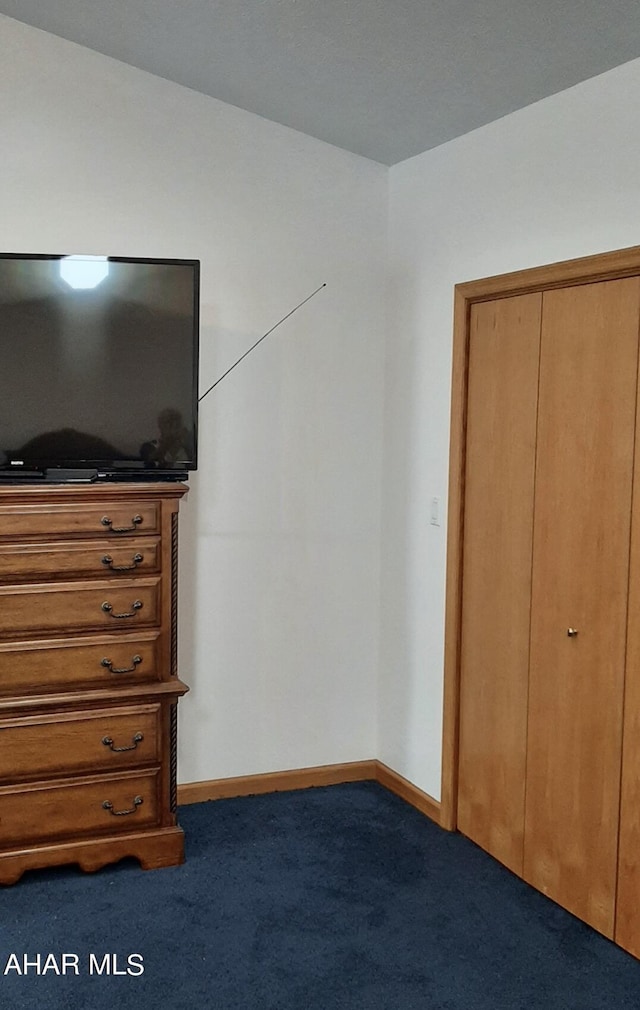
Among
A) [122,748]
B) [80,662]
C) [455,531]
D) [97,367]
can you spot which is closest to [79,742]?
[122,748]

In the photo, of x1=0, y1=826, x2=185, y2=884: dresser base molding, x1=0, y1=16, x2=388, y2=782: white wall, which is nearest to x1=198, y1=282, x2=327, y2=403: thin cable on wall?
x1=0, y1=16, x2=388, y2=782: white wall

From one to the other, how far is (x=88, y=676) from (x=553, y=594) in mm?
1496

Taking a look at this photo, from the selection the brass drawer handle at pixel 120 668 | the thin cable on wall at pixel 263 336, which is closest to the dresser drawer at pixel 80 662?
the brass drawer handle at pixel 120 668

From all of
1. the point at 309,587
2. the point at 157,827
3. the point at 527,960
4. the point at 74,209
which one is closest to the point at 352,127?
the point at 74,209

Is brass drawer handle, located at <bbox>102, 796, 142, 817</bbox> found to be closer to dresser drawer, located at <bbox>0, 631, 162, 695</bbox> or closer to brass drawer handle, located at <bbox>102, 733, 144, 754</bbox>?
brass drawer handle, located at <bbox>102, 733, 144, 754</bbox>

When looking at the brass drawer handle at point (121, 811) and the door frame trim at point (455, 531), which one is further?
the door frame trim at point (455, 531)

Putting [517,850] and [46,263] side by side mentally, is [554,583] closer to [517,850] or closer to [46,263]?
[517,850]

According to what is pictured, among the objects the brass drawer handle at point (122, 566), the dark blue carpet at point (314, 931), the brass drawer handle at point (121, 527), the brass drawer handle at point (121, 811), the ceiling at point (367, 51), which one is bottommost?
the dark blue carpet at point (314, 931)

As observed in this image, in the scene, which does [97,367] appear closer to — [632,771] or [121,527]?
[121,527]

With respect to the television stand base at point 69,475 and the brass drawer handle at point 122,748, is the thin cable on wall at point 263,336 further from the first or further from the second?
the brass drawer handle at point 122,748

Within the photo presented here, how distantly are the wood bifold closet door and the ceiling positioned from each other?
646mm

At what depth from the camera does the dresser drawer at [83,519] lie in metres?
3.07

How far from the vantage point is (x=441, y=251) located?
12.0ft

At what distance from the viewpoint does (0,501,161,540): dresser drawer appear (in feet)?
10.1
